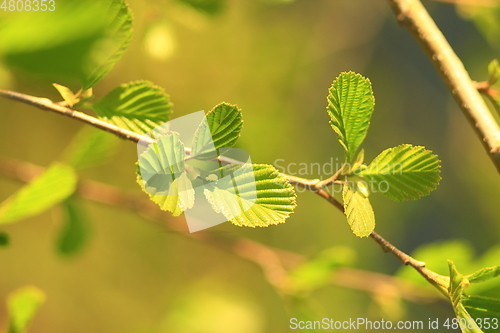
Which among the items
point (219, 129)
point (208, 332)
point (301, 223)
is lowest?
point (208, 332)

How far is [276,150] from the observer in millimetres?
534

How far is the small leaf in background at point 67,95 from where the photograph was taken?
170 mm

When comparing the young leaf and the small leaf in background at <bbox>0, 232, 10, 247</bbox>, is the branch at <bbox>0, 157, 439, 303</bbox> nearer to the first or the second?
the small leaf in background at <bbox>0, 232, 10, 247</bbox>

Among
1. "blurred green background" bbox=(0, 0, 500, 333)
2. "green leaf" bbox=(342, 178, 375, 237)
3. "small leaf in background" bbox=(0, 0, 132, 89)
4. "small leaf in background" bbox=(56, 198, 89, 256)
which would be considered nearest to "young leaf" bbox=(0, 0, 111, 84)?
"small leaf in background" bbox=(0, 0, 132, 89)

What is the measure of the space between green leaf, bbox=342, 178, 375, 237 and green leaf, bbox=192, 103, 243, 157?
52mm

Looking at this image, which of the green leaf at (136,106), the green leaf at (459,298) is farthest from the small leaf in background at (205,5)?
the green leaf at (459,298)

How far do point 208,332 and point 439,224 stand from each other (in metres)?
0.47

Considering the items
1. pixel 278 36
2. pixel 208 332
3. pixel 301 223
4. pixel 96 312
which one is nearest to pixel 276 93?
pixel 278 36

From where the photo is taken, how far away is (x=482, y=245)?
689mm

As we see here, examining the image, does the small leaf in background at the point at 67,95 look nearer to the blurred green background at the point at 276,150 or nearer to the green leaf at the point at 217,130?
the green leaf at the point at 217,130

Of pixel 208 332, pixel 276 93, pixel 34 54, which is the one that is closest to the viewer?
pixel 34 54

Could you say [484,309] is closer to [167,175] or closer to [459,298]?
[459,298]

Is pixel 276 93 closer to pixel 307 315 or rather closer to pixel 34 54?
pixel 307 315

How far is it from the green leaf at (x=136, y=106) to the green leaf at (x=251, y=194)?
5cm
